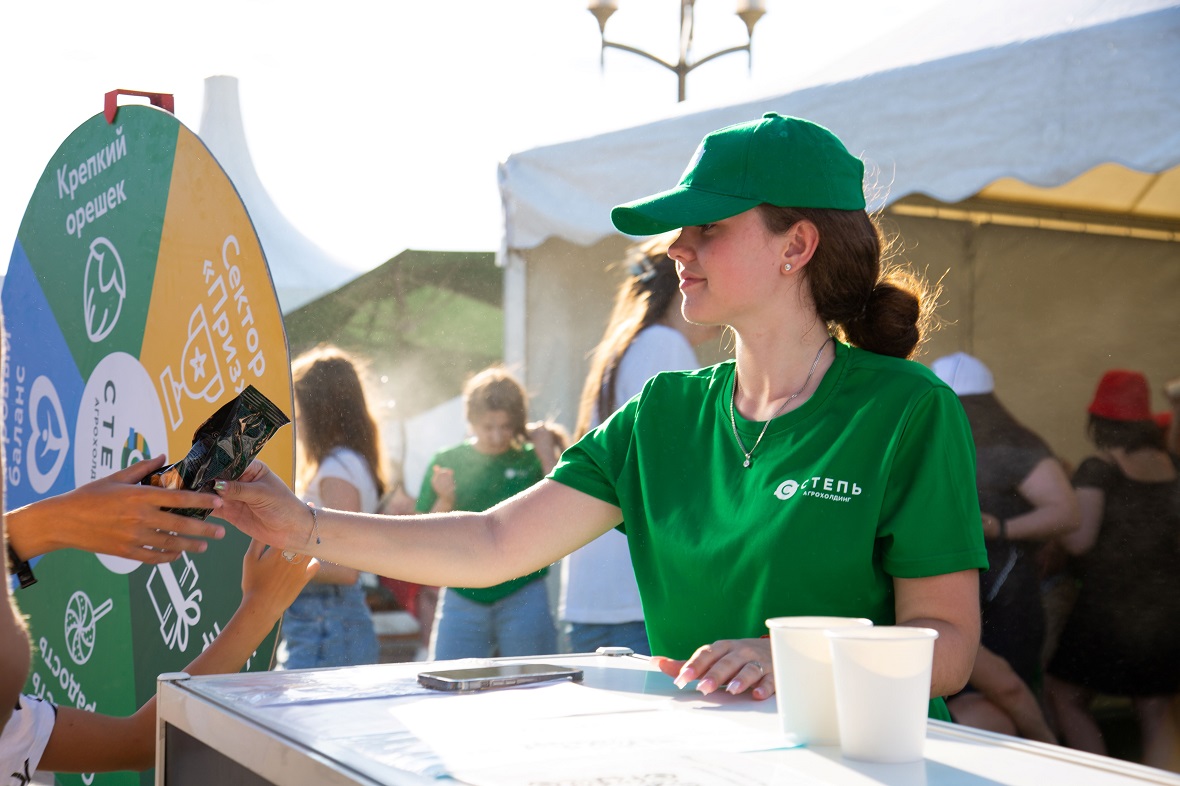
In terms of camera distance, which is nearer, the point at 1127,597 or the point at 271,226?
the point at 1127,597

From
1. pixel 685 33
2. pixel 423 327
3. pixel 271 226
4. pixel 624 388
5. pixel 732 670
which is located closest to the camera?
pixel 732 670

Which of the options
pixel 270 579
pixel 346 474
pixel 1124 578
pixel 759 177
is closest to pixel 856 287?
pixel 759 177

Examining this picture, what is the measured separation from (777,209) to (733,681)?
68cm

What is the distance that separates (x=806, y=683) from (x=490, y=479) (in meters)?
2.43

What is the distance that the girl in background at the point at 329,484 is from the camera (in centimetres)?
327

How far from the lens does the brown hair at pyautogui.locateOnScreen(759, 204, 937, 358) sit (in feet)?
5.23

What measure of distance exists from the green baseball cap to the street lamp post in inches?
105

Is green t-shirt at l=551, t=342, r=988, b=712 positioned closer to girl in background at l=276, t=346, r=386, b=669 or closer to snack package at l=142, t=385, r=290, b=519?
snack package at l=142, t=385, r=290, b=519

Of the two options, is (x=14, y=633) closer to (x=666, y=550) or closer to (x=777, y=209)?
(x=666, y=550)

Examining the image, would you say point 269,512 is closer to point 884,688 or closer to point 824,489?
point 824,489

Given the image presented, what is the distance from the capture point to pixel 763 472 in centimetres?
148

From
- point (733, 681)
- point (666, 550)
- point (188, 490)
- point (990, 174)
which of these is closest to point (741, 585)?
point (666, 550)

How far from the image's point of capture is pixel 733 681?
3.90 ft

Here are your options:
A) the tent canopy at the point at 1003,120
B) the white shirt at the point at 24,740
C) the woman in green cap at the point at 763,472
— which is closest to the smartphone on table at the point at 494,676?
the woman in green cap at the point at 763,472
